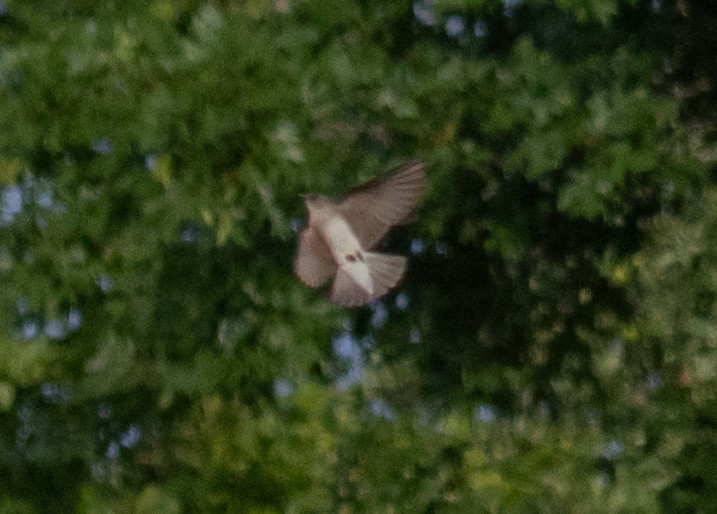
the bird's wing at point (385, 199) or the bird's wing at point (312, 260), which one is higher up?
the bird's wing at point (385, 199)

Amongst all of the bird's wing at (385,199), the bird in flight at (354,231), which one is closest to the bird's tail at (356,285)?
the bird in flight at (354,231)

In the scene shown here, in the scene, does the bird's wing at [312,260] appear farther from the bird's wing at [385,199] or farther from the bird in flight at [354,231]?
the bird's wing at [385,199]

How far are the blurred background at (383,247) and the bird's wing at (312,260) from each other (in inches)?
3.2

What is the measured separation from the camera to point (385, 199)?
223 cm

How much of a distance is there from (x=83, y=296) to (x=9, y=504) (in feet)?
2.16

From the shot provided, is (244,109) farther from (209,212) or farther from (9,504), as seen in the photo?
(9,504)

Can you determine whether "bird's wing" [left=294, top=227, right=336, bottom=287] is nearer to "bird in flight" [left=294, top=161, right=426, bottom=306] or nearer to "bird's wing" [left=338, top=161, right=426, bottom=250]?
"bird in flight" [left=294, top=161, right=426, bottom=306]

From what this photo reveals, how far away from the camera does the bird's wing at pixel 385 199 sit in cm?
219

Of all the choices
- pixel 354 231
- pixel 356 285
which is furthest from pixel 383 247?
pixel 354 231

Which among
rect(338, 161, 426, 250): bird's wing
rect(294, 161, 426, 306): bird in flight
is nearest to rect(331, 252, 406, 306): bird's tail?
rect(294, 161, 426, 306): bird in flight

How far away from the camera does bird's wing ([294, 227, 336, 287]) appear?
2307mm

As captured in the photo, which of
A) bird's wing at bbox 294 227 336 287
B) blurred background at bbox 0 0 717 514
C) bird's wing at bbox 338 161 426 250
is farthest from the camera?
bird's wing at bbox 294 227 336 287

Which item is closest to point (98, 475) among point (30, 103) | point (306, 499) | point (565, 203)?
point (306, 499)

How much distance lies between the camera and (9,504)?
92.0 inches
